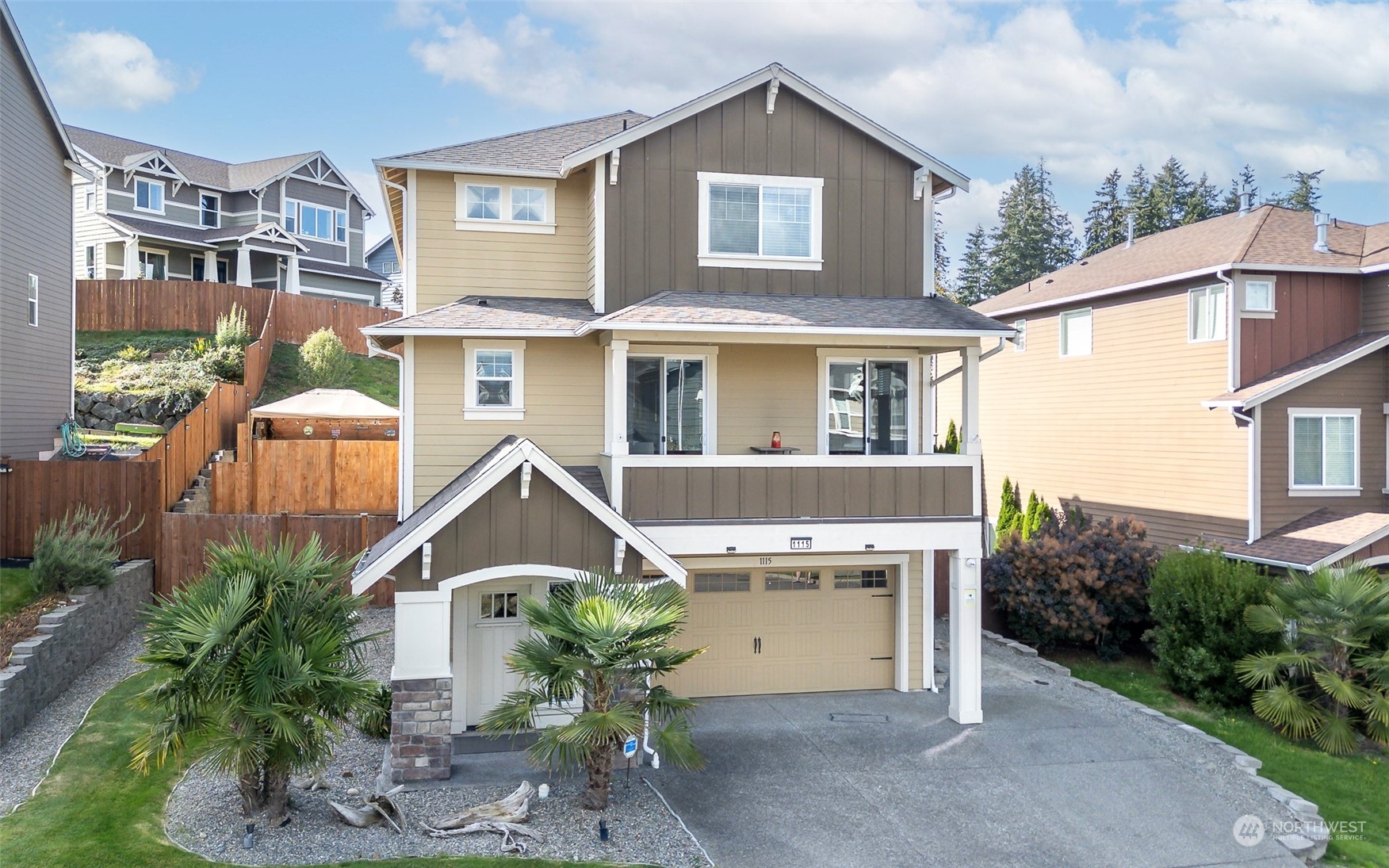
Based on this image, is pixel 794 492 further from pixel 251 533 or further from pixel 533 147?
pixel 251 533

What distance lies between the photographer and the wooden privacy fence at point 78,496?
1494 cm

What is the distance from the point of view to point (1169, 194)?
5500 cm

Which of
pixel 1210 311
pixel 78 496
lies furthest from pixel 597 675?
pixel 1210 311

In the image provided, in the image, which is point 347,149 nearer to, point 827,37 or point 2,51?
point 2,51

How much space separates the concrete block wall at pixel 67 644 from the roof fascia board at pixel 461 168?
269 inches

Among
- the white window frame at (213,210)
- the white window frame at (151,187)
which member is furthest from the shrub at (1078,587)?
the white window frame at (213,210)

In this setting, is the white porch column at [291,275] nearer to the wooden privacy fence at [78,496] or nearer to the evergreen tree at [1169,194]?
the wooden privacy fence at [78,496]

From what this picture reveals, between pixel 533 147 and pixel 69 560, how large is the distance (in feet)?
Result: 29.6

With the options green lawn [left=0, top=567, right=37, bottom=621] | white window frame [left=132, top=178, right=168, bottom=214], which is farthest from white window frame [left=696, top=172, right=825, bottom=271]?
white window frame [left=132, top=178, right=168, bottom=214]

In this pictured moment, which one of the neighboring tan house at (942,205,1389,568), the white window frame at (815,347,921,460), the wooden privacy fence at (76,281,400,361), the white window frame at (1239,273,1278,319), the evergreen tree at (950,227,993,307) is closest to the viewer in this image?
the white window frame at (815,347,921,460)

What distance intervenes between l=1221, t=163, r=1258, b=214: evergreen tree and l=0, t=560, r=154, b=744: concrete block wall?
59.2 m

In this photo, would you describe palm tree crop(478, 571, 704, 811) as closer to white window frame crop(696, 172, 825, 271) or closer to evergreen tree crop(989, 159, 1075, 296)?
white window frame crop(696, 172, 825, 271)

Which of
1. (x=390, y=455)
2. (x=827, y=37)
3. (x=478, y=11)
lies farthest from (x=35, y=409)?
(x=827, y=37)

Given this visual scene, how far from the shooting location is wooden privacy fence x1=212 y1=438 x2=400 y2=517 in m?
18.0
